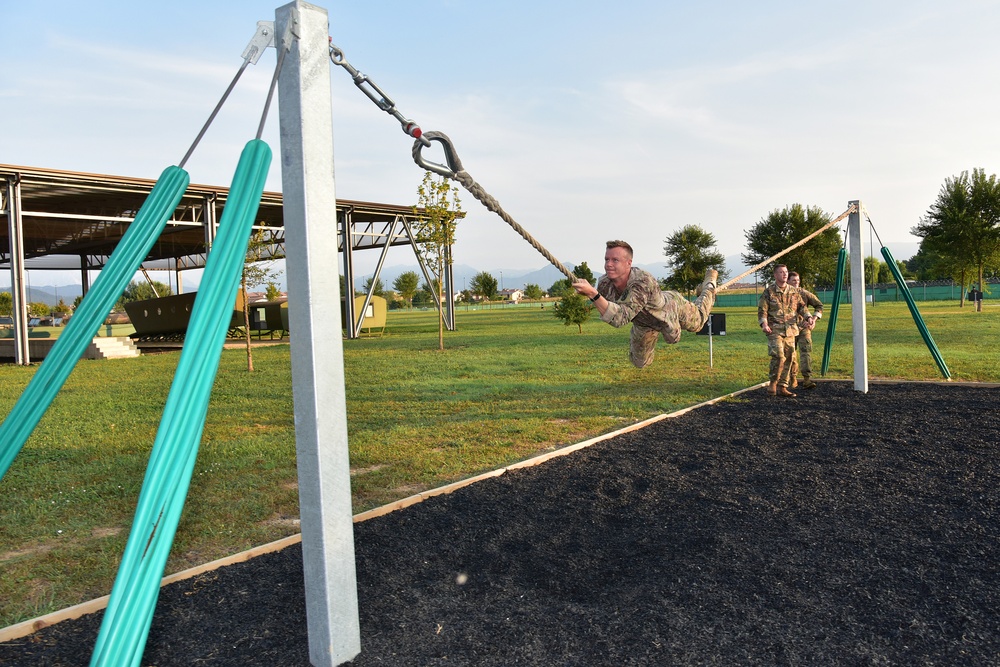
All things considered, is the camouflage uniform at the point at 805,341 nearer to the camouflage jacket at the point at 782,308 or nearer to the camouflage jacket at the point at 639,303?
the camouflage jacket at the point at 782,308

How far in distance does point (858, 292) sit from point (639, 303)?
18.9 feet

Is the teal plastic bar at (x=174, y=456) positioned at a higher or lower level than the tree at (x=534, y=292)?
lower

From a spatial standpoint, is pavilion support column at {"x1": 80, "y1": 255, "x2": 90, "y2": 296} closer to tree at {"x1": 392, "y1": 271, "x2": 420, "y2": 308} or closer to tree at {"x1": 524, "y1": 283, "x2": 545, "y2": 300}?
tree at {"x1": 392, "y1": 271, "x2": 420, "y2": 308}

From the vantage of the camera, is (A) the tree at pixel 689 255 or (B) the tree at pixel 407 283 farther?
(B) the tree at pixel 407 283

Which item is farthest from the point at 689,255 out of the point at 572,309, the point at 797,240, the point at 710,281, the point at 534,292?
the point at 534,292

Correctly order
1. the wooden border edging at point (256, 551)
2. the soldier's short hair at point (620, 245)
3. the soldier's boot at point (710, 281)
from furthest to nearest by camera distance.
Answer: the soldier's boot at point (710, 281) < the soldier's short hair at point (620, 245) < the wooden border edging at point (256, 551)

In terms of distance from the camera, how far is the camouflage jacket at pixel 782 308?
962 cm

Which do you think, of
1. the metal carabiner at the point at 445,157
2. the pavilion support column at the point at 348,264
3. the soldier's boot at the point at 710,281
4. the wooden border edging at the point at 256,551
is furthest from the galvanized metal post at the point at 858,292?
the pavilion support column at the point at 348,264

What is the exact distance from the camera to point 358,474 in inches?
235

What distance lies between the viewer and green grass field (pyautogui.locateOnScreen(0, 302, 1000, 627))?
4395 millimetres

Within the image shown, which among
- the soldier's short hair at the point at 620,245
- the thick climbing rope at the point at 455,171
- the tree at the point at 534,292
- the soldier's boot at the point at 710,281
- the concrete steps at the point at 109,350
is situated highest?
the tree at the point at 534,292

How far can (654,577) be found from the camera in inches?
141

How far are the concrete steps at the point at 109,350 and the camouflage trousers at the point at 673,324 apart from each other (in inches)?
750

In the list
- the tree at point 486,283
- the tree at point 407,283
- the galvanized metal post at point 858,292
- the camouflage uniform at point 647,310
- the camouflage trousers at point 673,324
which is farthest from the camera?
the tree at point 486,283
